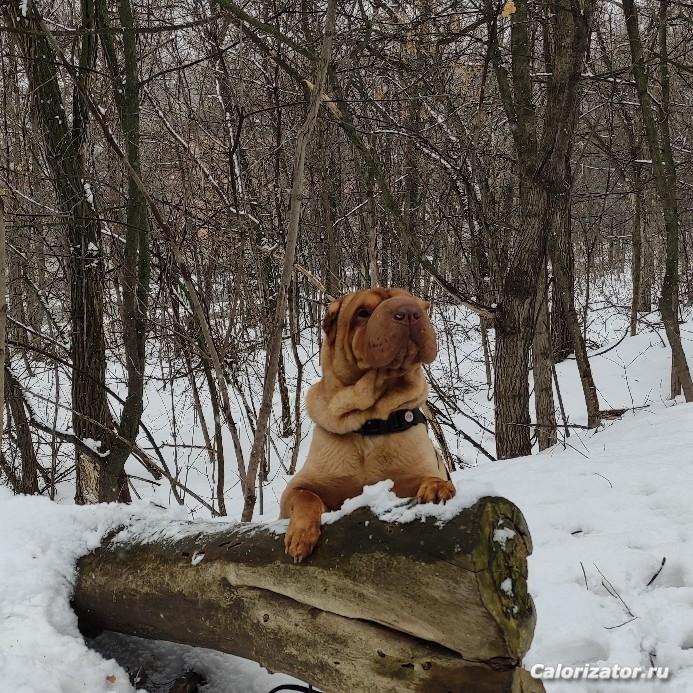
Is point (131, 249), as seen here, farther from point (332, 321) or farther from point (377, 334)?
point (377, 334)

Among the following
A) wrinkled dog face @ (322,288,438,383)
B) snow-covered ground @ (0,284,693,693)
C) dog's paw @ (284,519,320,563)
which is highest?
wrinkled dog face @ (322,288,438,383)

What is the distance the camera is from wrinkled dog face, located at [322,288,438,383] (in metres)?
2.40

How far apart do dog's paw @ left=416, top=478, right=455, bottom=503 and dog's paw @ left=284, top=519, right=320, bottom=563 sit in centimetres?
38

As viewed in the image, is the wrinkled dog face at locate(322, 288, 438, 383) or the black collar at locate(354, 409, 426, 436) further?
the black collar at locate(354, 409, 426, 436)

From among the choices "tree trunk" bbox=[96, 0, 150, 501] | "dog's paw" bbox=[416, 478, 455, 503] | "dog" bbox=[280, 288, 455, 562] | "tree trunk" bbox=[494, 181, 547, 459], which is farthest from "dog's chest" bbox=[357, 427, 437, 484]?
"tree trunk" bbox=[494, 181, 547, 459]

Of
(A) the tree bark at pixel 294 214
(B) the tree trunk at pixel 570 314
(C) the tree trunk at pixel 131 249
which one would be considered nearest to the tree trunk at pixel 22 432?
(C) the tree trunk at pixel 131 249

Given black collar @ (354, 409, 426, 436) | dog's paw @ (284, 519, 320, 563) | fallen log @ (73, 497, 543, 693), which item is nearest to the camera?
fallen log @ (73, 497, 543, 693)

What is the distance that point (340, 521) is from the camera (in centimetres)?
198

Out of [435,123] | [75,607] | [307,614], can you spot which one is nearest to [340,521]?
[307,614]

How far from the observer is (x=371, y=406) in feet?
8.38

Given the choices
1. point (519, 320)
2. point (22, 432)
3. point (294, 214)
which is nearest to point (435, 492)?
point (294, 214)

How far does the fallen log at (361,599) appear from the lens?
1678 mm

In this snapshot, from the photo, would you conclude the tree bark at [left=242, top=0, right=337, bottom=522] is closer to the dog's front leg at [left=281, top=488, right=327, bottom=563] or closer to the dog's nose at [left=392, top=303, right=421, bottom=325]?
the dog's nose at [left=392, top=303, right=421, bottom=325]

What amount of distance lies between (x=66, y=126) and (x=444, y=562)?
5.12 meters
